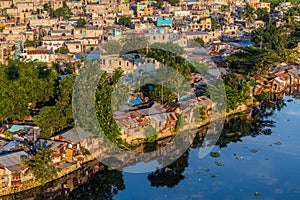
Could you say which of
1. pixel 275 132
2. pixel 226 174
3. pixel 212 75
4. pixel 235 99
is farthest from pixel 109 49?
pixel 226 174

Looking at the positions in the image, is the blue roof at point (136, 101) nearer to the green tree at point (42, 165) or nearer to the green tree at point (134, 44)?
the green tree at point (42, 165)

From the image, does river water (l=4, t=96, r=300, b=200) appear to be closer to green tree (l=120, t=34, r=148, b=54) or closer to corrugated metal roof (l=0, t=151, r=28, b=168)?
corrugated metal roof (l=0, t=151, r=28, b=168)

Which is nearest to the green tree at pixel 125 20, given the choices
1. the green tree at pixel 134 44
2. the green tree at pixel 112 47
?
the green tree at pixel 134 44

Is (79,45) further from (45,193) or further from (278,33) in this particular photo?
(45,193)

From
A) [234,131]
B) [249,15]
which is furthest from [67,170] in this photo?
[249,15]

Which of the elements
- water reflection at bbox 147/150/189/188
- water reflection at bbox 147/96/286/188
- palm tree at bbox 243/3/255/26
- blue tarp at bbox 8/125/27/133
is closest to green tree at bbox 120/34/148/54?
water reflection at bbox 147/96/286/188
